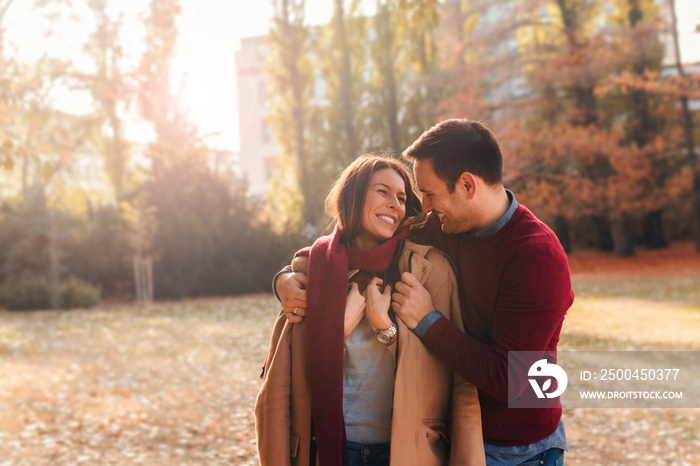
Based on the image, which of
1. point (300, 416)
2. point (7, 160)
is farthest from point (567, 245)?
point (300, 416)

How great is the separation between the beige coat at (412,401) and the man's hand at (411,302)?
0.05 meters

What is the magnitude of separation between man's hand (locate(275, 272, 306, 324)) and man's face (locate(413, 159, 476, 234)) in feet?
1.95

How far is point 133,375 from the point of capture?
366 inches

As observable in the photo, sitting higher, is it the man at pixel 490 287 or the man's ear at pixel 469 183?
the man's ear at pixel 469 183

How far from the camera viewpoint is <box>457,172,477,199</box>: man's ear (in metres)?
2.14

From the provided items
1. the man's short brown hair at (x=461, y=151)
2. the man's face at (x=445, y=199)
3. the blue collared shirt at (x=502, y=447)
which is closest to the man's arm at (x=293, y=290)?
the blue collared shirt at (x=502, y=447)

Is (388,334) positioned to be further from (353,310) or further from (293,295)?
(293,295)

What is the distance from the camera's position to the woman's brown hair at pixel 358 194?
2.44 m

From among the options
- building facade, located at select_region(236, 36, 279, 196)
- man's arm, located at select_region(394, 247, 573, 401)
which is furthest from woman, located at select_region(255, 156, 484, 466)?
building facade, located at select_region(236, 36, 279, 196)

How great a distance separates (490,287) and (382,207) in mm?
558

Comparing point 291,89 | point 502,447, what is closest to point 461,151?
point 502,447

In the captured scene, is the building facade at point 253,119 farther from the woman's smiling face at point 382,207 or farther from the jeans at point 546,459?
the jeans at point 546,459

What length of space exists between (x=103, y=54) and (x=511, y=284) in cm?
2770

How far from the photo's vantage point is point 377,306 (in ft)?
7.17
